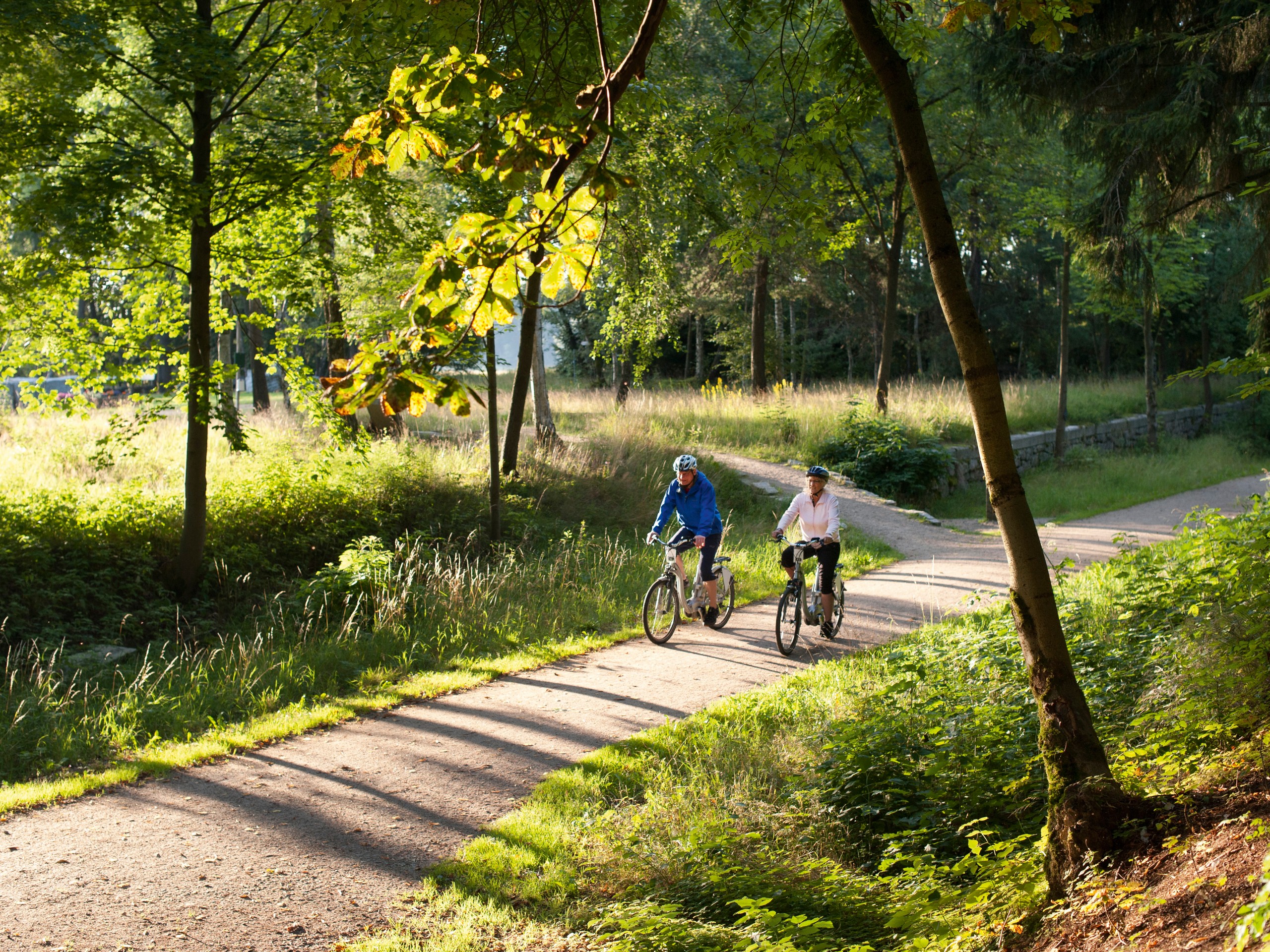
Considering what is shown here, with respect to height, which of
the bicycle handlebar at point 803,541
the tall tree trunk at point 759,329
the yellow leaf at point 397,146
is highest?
the tall tree trunk at point 759,329

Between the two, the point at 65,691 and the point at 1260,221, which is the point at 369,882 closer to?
the point at 65,691

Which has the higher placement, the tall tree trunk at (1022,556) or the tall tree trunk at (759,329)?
the tall tree trunk at (759,329)

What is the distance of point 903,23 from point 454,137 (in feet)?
19.0

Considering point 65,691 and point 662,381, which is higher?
point 662,381

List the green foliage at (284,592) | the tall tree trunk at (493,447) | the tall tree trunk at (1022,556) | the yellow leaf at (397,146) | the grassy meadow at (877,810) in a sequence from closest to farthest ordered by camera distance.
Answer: the tall tree trunk at (1022,556), the grassy meadow at (877,810), the yellow leaf at (397,146), the green foliage at (284,592), the tall tree trunk at (493,447)

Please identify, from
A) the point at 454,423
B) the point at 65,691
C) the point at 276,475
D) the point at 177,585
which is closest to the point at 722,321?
the point at 454,423

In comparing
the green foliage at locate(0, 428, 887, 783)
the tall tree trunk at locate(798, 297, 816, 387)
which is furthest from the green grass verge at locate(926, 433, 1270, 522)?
the tall tree trunk at locate(798, 297, 816, 387)

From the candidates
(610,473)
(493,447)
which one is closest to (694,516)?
(493,447)

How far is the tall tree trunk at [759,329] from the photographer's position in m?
27.9

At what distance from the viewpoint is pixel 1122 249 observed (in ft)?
42.0

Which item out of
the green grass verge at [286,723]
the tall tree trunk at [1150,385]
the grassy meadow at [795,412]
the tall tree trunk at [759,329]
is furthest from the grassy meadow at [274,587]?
the tall tree trunk at [1150,385]

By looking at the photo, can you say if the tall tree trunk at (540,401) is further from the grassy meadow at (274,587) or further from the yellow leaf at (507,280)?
the yellow leaf at (507,280)

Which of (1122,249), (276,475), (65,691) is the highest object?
(1122,249)

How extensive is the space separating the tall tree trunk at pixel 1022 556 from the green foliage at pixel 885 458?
17.0 metres
